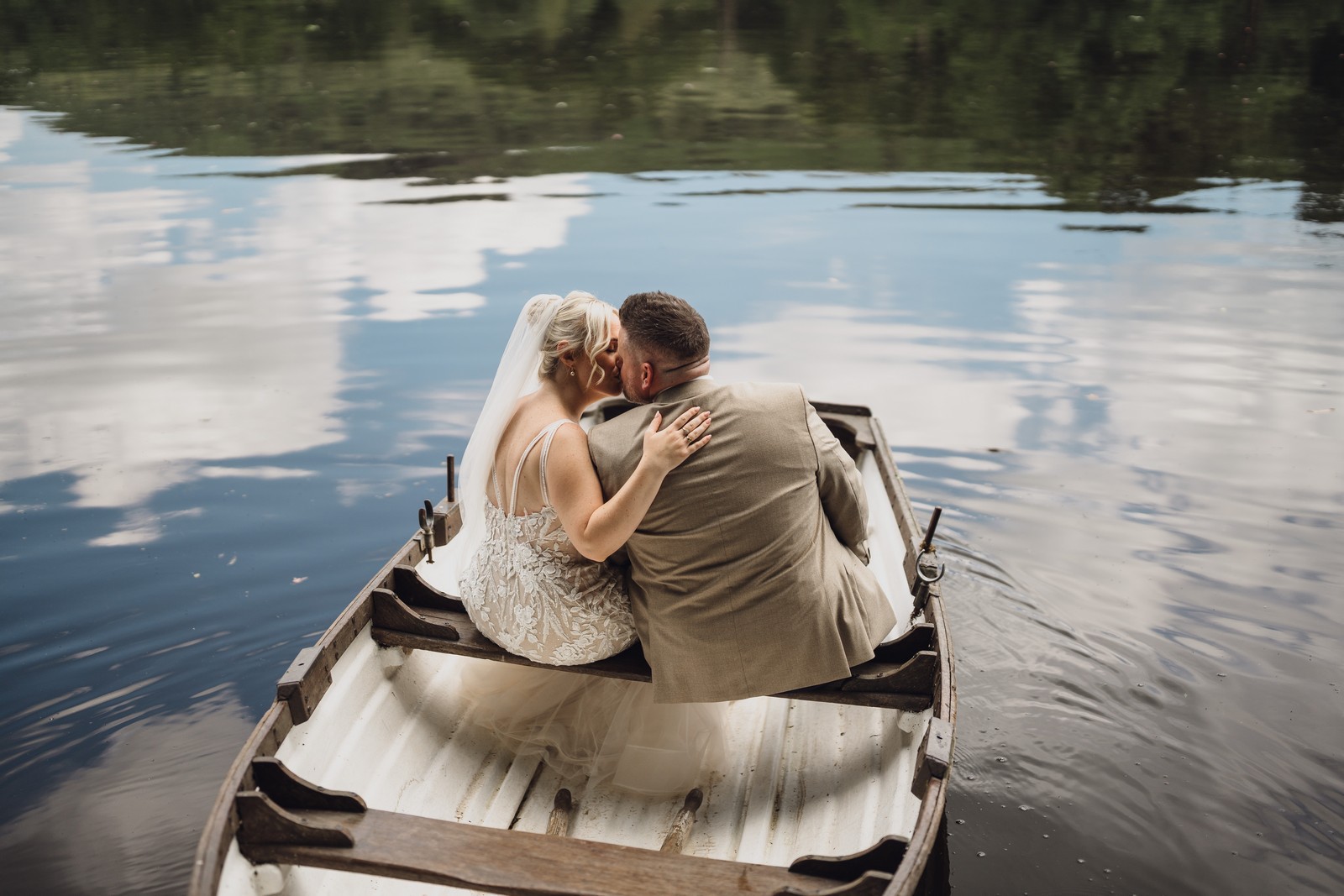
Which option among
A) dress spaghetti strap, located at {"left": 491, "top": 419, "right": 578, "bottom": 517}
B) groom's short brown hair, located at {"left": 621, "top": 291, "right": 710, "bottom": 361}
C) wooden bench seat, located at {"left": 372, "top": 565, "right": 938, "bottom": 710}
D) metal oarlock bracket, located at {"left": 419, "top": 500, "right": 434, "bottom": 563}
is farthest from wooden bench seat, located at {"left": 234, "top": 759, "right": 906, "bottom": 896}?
metal oarlock bracket, located at {"left": 419, "top": 500, "right": 434, "bottom": 563}

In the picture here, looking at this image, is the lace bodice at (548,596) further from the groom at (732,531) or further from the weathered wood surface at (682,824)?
the weathered wood surface at (682,824)

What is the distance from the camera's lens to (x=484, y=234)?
11.1 meters

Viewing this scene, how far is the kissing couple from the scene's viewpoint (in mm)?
2818

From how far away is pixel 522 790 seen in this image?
335 cm

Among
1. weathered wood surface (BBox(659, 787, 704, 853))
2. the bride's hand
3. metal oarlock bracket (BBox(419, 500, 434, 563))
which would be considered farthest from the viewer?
metal oarlock bracket (BBox(419, 500, 434, 563))

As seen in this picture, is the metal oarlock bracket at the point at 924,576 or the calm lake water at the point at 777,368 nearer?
the metal oarlock bracket at the point at 924,576

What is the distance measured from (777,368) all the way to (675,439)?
204 inches

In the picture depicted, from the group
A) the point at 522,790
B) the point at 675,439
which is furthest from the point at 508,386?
the point at 522,790

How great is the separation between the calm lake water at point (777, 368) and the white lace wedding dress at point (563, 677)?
118 centimetres

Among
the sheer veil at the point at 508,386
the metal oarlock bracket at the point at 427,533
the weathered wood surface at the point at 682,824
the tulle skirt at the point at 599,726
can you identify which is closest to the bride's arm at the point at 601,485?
the sheer veil at the point at 508,386

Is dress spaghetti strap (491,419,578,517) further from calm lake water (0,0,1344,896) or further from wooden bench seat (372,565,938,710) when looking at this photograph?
calm lake water (0,0,1344,896)

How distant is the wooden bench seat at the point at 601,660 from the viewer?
314 centimetres

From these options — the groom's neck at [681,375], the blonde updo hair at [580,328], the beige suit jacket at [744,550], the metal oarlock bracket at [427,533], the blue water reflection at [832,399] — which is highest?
the blonde updo hair at [580,328]

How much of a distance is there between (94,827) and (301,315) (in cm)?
587
